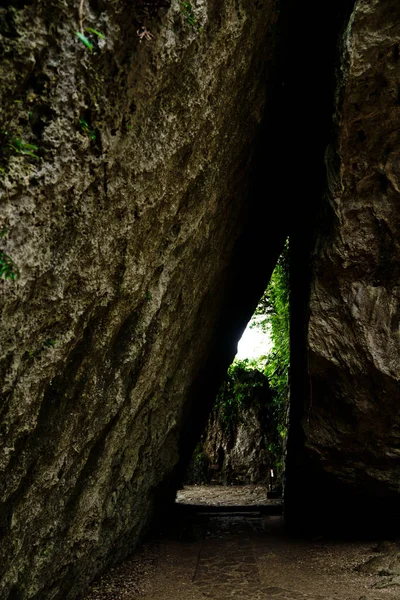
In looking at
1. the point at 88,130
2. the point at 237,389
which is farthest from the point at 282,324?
the point at 88,130

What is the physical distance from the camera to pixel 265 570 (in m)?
4.94

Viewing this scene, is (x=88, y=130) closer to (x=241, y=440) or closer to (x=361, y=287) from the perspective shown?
(x=361, y=287)

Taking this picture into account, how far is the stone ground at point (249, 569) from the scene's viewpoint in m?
4.12

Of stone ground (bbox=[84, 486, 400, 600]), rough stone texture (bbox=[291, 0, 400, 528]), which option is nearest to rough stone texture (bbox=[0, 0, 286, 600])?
stone ground (bbox=[84, 486, 400, 600])

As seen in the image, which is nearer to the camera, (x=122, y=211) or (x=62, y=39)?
(x=62, y=39)

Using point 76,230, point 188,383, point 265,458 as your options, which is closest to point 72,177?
point 76,230

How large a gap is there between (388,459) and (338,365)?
1.32 meters

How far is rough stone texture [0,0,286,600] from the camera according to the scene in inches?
89.0

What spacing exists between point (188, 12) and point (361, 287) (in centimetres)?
342

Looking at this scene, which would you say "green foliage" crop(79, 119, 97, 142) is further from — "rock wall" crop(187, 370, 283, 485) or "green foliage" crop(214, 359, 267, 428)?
"green foliage" crop(214, 359, 267, 428)

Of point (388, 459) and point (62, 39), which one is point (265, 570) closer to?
point (388, 459)

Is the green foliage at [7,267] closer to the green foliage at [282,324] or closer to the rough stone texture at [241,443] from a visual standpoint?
the green foliage at [282,324]

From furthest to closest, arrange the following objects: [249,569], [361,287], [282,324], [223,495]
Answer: [223,495], [282,324], [361,287], [249,569]

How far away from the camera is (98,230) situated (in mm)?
2830
